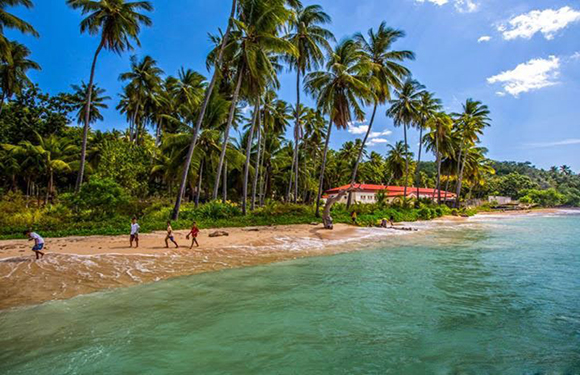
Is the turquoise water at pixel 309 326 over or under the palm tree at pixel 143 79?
under

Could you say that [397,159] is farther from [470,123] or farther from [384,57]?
[384,57]

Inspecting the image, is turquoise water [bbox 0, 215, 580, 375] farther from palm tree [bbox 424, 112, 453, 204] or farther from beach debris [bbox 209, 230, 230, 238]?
palm tree [bbox 424, 112, 453, 204]

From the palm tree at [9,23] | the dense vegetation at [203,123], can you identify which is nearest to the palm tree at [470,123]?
the dense vegetation at [203,123]

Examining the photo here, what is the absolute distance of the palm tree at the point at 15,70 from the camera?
83.4 ft

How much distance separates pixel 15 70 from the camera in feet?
85.9

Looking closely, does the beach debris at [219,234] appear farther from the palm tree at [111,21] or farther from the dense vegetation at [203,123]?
the palm tree at [111,21]

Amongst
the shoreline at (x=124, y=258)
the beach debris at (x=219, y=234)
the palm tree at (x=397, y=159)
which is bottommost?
the shoreline at (x=124, y=258)

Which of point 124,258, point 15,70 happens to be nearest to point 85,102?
point 15,70

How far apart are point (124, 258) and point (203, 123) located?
16.4 m

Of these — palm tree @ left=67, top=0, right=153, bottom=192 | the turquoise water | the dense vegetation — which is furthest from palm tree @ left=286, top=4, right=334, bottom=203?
the turquoise water

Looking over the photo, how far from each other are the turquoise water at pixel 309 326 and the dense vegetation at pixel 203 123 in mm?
9787

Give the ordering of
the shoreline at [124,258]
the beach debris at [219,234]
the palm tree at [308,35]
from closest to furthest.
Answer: the shoreline at [124,258] → the beach debris at [219,234] → the palm tree at [308,35]

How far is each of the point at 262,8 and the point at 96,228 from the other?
15.7m

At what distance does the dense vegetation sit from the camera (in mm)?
18672
